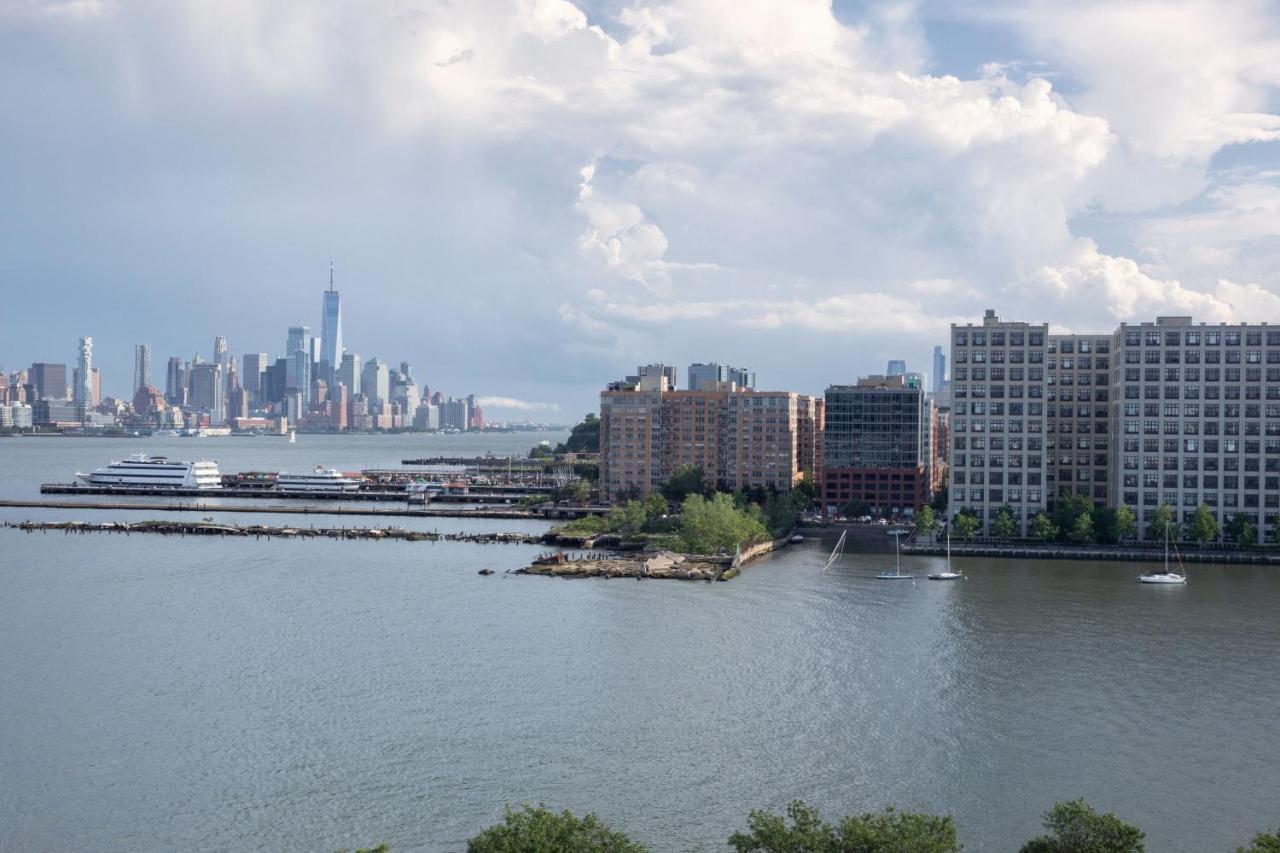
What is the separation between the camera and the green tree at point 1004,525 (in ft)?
299

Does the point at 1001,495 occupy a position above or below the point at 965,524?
above

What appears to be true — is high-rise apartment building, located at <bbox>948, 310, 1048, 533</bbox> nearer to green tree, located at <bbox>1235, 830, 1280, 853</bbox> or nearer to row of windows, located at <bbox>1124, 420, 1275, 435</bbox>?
row of windows, located at <bbox>1124, 420, 1275, 435</bbox>

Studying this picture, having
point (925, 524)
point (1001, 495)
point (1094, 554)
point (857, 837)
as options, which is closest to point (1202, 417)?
point (1094, 554)

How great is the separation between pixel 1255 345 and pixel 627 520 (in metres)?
50.5

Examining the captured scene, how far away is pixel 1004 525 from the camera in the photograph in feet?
299

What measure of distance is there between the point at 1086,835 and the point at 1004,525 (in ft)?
226

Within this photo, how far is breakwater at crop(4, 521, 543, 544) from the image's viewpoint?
104 metres

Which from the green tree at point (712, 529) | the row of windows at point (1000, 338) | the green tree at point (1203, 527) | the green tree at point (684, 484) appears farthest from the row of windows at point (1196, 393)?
the green tree at point (684, 484)

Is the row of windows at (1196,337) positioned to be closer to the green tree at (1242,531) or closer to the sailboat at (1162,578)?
the green tree at (1242,531)

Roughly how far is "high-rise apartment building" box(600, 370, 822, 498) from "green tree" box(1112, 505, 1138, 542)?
45.1m

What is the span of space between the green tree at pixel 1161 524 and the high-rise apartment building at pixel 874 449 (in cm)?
3592

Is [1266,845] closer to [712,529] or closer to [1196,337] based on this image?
[712,529]

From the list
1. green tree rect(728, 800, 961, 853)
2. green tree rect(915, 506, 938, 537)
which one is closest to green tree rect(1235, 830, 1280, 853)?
green tree rect(728, 800, 961, 853)

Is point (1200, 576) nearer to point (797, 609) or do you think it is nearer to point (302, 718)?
point (797, 609)
